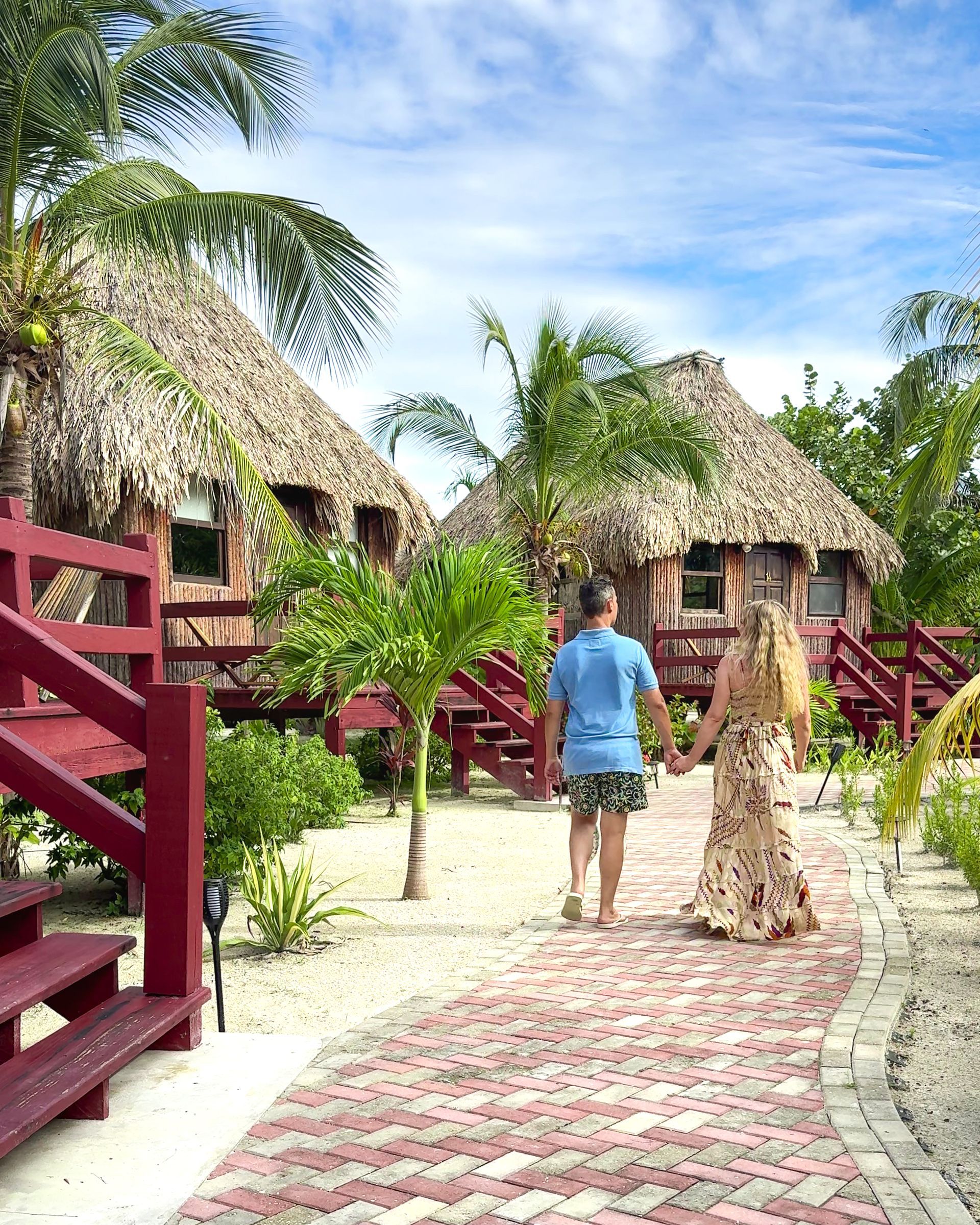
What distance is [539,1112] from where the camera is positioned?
3.82m

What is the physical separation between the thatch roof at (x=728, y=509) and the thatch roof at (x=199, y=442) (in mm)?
3991

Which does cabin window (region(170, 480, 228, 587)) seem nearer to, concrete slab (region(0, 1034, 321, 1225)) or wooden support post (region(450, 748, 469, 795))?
wooden support post (region(450, 748, 469, 795))

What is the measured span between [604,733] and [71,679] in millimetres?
3042

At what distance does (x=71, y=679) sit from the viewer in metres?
4.07

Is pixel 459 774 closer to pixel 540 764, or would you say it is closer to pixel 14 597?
pixel 540 764

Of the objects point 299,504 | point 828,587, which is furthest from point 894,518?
point 299,504

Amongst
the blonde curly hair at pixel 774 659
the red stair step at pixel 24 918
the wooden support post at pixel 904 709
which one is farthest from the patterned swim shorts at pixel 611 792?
the wooden support post at pixel 904 709

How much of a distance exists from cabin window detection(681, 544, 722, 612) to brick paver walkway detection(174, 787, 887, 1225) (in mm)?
16238

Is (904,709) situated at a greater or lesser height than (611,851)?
greater

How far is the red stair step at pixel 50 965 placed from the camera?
3377 mm

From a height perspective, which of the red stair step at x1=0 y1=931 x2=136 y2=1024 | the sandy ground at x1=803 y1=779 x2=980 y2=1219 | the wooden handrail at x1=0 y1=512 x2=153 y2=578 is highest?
the wooden handrail at x1=0 y1=512 x2=153 y2=578

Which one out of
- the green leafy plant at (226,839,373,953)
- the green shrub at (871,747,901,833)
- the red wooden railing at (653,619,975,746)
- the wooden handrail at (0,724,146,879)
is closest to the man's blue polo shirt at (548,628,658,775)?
the green leafy plant at (226,839,373,953)

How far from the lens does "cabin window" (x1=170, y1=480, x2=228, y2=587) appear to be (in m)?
15.0

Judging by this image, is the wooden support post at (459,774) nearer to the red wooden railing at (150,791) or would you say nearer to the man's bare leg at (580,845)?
the man's bare leg at (580,845)
